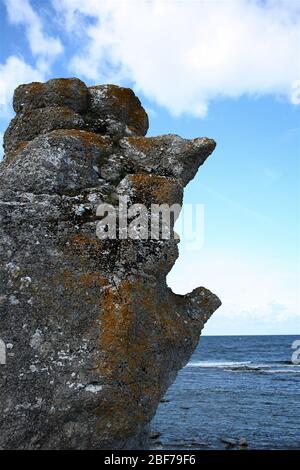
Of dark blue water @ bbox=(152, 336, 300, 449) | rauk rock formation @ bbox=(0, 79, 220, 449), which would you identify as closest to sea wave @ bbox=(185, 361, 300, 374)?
dark blue water @ bbox=(152, 336, 300, 449)

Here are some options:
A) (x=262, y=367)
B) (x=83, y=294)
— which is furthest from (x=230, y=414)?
(x=262, y=367)

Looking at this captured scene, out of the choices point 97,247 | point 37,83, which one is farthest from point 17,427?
point 37,83

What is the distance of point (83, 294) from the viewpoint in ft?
23.8

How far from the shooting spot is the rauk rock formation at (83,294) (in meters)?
6.75

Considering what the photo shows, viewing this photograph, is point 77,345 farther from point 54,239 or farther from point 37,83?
point 37,83

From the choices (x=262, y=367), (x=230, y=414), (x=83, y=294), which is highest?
(x=83, y=294)

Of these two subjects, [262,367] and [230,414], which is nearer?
[230,414]

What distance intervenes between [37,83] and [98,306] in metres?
5.11

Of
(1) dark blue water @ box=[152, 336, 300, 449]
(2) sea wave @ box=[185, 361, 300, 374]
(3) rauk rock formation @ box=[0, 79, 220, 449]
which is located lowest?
(2) sea wave @ box=[185, 361, 300, 374]

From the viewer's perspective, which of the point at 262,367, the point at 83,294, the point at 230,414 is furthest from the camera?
the point at 262,367

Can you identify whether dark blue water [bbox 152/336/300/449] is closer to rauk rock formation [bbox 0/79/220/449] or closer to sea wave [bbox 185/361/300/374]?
sea wave [bbox 185/361/300/374]

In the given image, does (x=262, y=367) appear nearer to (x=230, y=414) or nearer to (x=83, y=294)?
(x=230, y=414)

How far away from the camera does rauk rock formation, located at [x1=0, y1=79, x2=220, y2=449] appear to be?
22.1 feet
